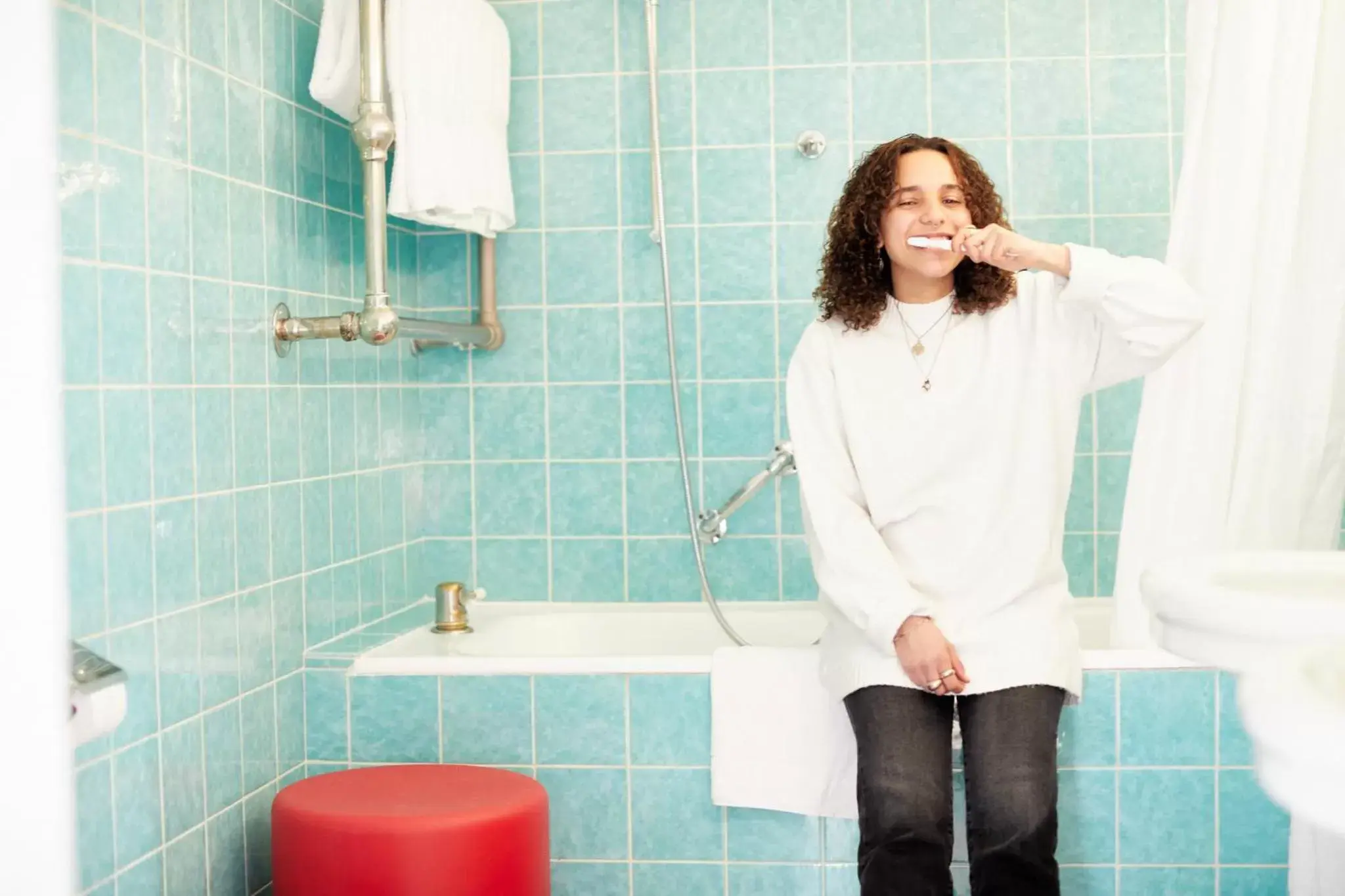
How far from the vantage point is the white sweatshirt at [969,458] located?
5.70 feet

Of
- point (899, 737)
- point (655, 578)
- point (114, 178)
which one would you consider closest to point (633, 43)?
point (655, 578)

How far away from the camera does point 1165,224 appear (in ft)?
8.75

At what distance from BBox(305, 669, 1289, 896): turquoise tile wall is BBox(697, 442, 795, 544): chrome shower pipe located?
1.85ft

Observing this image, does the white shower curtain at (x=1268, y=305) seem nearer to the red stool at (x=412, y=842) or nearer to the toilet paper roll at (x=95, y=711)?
the red stool at (x=412, y=842)

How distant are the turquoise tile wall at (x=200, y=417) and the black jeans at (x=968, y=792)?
0.92 meters

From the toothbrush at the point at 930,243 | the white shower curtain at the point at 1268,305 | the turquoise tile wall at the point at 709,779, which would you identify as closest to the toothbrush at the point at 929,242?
the toothbrush at the point at 930,243

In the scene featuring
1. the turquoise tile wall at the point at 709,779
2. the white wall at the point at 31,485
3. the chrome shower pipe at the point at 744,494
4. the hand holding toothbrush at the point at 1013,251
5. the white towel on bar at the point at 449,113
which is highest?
the white towel on bar at the point at 449,113

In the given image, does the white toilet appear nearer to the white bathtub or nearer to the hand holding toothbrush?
the hand holding toothbrush

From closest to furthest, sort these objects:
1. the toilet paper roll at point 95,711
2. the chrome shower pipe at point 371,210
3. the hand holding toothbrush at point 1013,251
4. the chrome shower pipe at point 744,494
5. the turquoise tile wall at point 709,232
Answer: the toilet paper roll at point 95,711
the hand holding toothbrush at point 1013,251
the chrome shower pipe at point 371,210
the chrome shower pipe at point 744,494
the turquoise tile wall at point 709,232

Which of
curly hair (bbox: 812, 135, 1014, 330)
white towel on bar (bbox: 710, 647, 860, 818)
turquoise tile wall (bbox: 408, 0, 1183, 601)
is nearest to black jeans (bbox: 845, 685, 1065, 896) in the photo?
white towel on bar (bbox: 710, 647, 860, 818)

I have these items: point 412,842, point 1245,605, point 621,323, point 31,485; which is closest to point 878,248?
point 621,323

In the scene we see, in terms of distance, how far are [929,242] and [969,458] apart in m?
0.31

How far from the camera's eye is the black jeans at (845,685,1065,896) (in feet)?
5.35

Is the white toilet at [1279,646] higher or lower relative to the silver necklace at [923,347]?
lower
